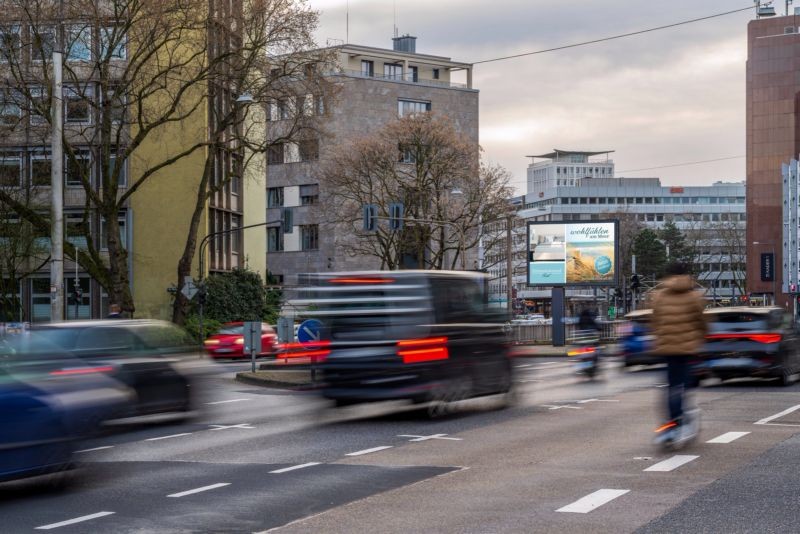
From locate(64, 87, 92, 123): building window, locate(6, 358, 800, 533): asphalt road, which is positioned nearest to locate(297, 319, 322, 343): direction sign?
locate(6, 358, 800, 533): asphalt road

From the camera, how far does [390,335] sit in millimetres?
16938

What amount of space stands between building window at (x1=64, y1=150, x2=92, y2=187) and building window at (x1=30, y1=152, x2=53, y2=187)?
2.79 ft

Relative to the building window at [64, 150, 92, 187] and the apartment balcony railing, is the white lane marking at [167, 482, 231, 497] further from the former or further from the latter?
the apartment balcony railing

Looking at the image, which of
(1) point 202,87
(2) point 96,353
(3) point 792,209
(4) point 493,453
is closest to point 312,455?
(4) point 493,453

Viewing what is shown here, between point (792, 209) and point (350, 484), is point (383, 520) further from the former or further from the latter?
point (792, 209)

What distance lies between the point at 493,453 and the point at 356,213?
52660 mm

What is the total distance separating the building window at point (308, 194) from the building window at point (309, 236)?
184 centimetres

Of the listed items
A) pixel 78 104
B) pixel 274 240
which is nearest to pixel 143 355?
pixel 78 104

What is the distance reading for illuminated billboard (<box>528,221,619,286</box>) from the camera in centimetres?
5422

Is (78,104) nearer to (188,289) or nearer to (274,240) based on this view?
(188,289)

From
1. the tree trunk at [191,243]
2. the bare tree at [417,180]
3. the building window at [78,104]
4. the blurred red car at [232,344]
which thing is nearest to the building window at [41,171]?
the building window at [78,104]

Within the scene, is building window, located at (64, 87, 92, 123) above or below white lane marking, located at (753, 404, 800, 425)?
above

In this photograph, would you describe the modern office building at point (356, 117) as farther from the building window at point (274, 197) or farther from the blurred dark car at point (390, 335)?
the blurred dark car at point (390, 335)

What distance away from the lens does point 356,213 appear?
65.6 m
